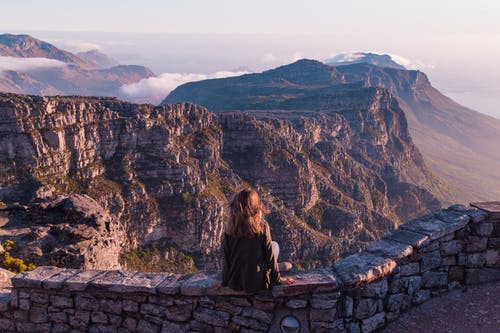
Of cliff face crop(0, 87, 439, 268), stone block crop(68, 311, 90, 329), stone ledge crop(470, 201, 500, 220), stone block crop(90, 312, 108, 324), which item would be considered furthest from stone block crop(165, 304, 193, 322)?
cliff face crop(0, 87, 439, 268)

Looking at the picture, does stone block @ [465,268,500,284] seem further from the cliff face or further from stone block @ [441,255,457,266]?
the cliff face

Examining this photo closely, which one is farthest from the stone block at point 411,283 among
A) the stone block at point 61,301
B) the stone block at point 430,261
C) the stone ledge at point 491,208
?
the stone block at point 61,301

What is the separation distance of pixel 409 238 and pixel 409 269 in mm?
814

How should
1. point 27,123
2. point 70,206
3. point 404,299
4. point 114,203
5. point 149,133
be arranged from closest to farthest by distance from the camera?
point 404,299 → point 70,206 → point 27,123 → point 114,203 → point 149,133

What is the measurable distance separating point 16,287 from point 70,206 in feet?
76.8

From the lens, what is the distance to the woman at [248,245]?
29.0ft

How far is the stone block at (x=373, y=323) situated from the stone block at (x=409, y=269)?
1.13 m

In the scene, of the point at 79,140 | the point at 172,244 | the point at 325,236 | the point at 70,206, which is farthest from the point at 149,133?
the point at 70,206

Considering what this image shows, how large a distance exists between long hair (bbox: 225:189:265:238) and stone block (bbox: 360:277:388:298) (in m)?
2.83

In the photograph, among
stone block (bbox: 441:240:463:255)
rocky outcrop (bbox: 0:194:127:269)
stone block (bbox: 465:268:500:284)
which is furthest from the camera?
rocky outcrop (bbox: 0:194:127:269)

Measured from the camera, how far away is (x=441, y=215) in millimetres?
11789

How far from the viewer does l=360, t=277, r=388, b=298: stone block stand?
957 centimetres

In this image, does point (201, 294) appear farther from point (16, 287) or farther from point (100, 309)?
point (16, 287)

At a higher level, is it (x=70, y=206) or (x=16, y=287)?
(x=16, y=287)
